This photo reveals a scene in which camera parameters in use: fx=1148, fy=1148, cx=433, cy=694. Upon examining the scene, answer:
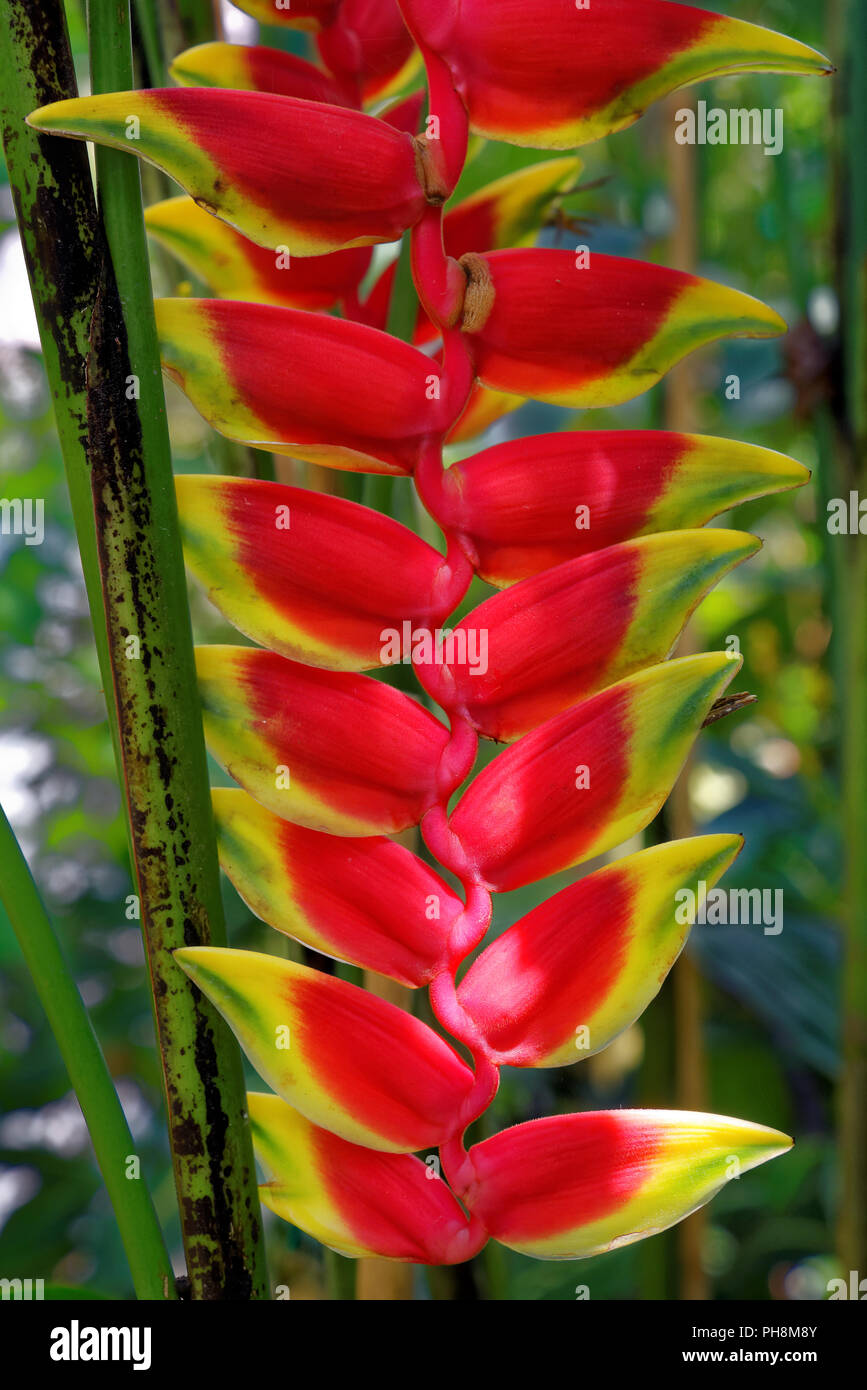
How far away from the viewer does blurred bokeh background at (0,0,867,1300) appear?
0.46 metres

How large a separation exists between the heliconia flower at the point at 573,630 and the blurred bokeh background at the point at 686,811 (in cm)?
18

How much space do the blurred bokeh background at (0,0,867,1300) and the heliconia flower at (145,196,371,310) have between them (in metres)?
0.16

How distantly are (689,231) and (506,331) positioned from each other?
30cm

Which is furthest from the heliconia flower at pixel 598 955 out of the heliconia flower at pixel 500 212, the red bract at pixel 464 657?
the heliconia flower at pixel 500 212

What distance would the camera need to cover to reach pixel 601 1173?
20 cm

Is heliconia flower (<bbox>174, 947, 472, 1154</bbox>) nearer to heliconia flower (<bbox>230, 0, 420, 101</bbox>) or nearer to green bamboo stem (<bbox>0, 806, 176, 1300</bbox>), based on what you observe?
green bamboo stem (<bbox>0, 806, 176, 1300</bbox>)

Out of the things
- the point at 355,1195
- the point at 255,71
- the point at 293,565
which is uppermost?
the point at 255,71

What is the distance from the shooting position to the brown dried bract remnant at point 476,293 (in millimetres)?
197

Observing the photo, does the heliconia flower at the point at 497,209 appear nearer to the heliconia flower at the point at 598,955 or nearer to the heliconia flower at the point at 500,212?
the heliconia flower at the point at 500,212

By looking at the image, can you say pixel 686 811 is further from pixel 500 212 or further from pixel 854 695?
pixel 500 212

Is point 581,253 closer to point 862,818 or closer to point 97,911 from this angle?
point 862,818

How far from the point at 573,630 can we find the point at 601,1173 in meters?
0.09

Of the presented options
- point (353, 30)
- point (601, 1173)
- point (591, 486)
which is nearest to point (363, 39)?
point (353, 30)
